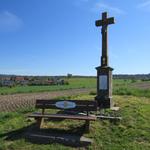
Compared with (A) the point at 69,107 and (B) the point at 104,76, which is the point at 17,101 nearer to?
(B) the point at 104,76

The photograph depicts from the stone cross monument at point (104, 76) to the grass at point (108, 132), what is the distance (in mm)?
1019

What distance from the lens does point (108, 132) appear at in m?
9.07

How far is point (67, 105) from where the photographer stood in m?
9.94

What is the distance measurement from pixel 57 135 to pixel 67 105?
1.29 m

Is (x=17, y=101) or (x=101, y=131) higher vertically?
(x=17, y=101)

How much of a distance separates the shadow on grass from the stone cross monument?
2865 millimetres

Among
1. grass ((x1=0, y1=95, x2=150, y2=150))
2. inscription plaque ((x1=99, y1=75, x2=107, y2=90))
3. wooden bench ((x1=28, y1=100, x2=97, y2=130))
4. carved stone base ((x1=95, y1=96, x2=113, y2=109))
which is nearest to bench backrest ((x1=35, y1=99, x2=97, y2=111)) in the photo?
wooden bench ((x1=28, y1=100, x2=97, y2=130))

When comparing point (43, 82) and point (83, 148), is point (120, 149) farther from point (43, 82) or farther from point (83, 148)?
point (43, 82)

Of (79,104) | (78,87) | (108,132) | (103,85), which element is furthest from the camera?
(78,87)

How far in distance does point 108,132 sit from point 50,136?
5.58 feet

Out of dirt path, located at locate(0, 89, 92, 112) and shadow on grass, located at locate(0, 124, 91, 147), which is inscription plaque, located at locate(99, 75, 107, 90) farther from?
dirt path, located at locate(0, 89, 92, 112)

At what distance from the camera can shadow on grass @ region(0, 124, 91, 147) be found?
8509mm

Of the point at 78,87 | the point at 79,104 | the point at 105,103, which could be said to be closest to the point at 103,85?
the point at 105,103

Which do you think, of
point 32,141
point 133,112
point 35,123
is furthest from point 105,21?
point 32,141
